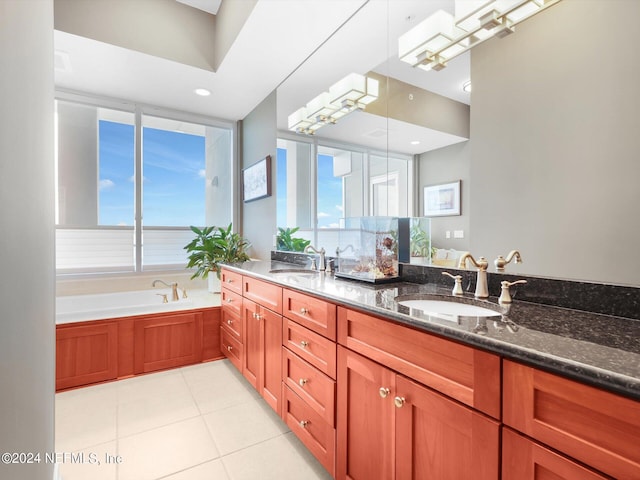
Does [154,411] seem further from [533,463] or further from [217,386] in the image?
[533,463]

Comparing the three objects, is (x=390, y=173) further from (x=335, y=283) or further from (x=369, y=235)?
(x=335, y=283)

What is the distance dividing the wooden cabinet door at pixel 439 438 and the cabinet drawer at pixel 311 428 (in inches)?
16.1

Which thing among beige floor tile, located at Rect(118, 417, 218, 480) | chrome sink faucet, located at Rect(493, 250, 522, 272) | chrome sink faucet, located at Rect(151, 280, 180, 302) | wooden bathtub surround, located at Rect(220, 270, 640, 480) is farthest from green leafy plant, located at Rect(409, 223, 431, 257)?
chrome sink faucet, located at Rect(151, 280, 180, 302)

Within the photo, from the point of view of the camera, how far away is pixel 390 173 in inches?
72.4

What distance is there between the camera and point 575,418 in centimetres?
65

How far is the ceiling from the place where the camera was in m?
1.82

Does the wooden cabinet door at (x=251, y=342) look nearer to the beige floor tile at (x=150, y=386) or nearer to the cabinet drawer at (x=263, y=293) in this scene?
the cabinet drawer at (x=263, y=293)

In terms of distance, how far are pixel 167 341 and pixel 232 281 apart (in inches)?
30.1

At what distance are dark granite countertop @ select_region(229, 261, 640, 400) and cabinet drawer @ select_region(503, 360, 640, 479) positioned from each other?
0.03 metres

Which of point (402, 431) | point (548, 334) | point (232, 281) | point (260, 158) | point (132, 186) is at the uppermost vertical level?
point (260, 158)

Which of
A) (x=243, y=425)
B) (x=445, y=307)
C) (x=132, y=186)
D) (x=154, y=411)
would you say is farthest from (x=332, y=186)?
(x=132, y=186)

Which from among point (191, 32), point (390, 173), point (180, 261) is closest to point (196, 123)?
point (191, 32)

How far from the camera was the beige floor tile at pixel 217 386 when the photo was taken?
2152 millimetres

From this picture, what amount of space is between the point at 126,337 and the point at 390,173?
2333 millimetres
